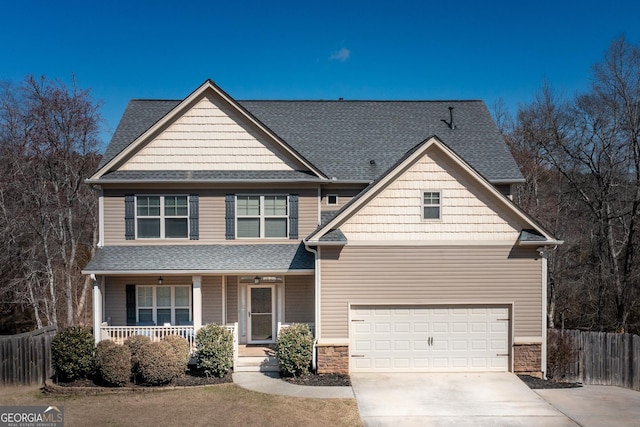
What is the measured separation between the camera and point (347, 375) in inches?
508

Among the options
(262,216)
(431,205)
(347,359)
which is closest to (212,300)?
(262,216)

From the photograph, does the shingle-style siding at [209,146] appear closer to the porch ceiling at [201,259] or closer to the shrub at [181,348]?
the porch ceiling at [201,259]

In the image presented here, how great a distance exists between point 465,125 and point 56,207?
19.2 meters

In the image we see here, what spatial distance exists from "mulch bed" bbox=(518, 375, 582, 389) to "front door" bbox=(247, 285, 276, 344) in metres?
7.70

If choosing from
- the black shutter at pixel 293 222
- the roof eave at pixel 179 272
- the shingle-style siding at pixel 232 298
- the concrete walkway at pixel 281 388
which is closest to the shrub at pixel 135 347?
the roof eave at pixel 179 272

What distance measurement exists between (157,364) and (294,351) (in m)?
3.59

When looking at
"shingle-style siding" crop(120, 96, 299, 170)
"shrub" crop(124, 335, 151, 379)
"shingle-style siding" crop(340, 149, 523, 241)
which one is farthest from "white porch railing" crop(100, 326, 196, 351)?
"shingle-style siding" crop(340, 149, 523, 241)

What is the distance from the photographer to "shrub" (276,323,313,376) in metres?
12.6

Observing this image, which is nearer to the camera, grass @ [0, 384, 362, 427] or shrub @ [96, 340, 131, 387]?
grass @ [0, 384, 362, 427]

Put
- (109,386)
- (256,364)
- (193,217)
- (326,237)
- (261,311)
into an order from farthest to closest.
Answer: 1. (261,311)
2. (193,217)
3. (256,364)
4. (326,237)
5. (109,386)

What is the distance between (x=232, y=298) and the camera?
15086 mm

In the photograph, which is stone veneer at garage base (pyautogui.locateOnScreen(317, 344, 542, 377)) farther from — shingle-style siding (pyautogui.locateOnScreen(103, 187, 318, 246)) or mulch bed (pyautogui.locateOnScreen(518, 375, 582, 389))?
shingle-style siding (pyautogui.locateOnScreen(103, 187, 318, 246))

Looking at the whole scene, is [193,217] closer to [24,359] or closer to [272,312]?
[272,312]

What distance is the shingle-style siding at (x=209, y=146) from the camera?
49.8 feet
